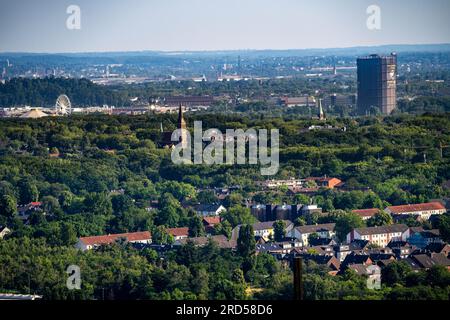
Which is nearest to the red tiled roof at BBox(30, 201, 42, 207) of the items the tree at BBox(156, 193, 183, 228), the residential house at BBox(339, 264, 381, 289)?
the tree at BBox(156, 193, 183, 228)

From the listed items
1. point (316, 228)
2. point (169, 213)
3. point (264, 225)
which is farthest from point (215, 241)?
point (169, 213)

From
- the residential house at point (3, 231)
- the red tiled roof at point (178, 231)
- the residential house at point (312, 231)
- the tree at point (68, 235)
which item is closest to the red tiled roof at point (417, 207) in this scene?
the residential house at point (312, 231)

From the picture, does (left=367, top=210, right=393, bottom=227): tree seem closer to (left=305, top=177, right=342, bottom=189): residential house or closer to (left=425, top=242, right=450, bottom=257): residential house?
(left=425, top=242, right=450, bottom=257): residential house

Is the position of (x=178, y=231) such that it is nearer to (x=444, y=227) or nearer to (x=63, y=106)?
(x=444, y=227)

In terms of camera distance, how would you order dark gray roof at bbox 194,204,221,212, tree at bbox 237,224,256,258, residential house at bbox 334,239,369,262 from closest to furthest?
tree at bbox 237,224,256,258
residential house at bbox 334,239,369,262
dark gray roof at bbox 194,204,221,212

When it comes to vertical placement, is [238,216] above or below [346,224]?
below

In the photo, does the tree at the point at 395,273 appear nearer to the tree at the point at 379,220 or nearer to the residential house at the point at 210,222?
the tree at the point at 379,220
